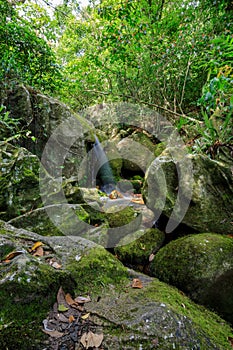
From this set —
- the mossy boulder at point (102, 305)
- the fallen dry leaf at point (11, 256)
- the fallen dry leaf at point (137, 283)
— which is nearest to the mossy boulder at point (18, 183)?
the mossy boulder at point (102, 305)

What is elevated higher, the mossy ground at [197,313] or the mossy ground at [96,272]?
the mossy ground at [96,272]

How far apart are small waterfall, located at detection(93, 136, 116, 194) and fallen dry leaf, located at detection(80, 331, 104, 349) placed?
6052mm

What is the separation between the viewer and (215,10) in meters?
5.39

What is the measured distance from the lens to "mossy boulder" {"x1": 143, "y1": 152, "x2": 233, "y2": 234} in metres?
2.99

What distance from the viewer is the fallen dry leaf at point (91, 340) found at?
1.35 meters

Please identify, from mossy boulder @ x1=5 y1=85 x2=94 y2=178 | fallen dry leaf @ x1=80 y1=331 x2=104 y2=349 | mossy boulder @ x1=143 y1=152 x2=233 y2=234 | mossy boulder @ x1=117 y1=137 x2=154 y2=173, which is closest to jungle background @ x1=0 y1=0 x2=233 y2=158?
mossy boulder @ x1=5 y1=85 x2=94 y2=178

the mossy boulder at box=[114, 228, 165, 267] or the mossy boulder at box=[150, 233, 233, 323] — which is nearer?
the mossy boulder at box=[150, 233, 233, 323]

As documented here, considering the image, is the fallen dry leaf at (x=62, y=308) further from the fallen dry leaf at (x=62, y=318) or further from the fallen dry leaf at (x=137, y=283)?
the fallen dry leaf at (x=137, y=283)

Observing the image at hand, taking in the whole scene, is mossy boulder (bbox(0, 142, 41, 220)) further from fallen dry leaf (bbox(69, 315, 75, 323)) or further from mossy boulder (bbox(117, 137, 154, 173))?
mossy boulder (bbox(117, 137, 154, 173))

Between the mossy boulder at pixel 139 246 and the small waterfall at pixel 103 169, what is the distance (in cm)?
434

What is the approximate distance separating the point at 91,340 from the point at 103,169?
6750mm

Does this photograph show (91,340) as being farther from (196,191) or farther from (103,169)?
(103,169)

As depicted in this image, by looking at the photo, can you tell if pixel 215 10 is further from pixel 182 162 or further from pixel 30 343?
pixel 30 343

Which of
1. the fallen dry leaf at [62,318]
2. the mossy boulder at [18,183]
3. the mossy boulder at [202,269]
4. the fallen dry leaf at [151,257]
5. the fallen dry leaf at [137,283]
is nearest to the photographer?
the fallen dry leaf at [62,318]
